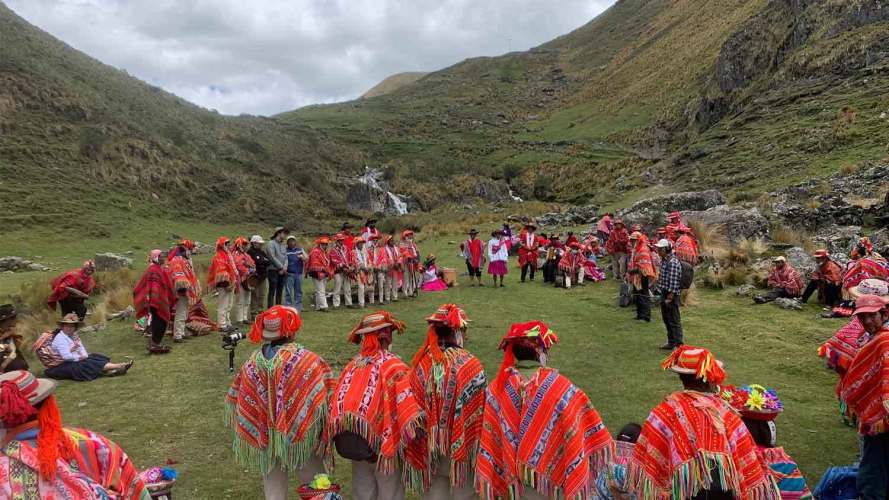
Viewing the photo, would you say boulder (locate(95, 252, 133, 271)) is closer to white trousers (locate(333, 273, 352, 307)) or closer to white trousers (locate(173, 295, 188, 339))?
white trousers (locate(333, 273, 352, 307))

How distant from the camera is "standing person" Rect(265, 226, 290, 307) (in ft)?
39.4

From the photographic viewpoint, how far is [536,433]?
3.59m

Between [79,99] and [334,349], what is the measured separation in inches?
1350

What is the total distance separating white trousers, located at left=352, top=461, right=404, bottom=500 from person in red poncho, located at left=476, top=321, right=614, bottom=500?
0.79 m

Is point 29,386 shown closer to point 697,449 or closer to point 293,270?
point 697,449

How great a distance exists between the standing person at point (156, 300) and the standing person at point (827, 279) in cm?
1298

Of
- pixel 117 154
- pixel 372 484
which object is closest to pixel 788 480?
pixel 372 484

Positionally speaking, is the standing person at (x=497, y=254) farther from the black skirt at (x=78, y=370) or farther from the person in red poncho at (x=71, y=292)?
the black skirt at (x=78, y=370)

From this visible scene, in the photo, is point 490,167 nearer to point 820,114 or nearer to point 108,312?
point 820,114

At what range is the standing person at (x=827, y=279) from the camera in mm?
10672

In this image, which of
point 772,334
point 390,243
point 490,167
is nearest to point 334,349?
point 390,243

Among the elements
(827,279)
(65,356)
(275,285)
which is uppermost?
(275,285)

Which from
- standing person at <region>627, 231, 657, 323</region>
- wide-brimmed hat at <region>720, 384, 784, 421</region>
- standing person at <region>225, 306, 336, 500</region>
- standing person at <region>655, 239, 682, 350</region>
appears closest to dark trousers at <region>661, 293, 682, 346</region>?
standing person at <region>655, 239, 682, 350</region>

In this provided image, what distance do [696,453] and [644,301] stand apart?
849 cm
